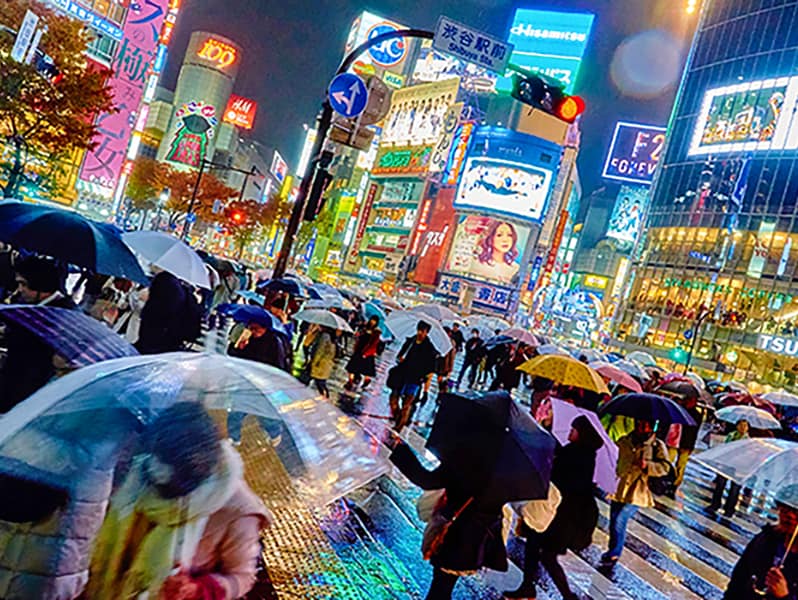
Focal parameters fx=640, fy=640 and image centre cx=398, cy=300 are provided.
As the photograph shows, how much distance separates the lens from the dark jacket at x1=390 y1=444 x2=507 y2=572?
3891 mm

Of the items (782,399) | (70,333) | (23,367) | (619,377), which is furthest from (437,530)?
(782,399)

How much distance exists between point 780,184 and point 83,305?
55.8 metres

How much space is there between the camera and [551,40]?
261 feet

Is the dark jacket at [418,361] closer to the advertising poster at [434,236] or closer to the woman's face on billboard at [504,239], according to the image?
the woman's face on billboard at [504,239]

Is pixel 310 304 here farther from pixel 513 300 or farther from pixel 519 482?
pixel 513 300

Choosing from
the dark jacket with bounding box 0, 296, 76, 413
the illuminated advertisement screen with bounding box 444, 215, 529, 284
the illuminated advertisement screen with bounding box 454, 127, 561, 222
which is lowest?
the dark jacket with bounding box 0, 296, 76, 413

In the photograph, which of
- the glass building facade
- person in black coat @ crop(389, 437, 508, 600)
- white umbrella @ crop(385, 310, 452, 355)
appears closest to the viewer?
person in black coat @ crop(389, 437, 508, 600)

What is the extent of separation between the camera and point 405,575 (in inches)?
216

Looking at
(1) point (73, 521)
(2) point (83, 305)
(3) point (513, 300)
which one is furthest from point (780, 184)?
(1) point (73, 521)

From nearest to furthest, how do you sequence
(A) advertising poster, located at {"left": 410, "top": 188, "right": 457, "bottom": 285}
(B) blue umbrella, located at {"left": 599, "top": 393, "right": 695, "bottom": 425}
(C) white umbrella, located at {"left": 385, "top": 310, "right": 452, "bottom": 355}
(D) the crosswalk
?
(D) the crosswalk → (B) blue umbrella, located at {"left": 599, "top": 393, "right": 695, "bottom": 425} → (C) white umbrella, located at {"left": 385, "top": 310, "right": 452, "bottom": 355} → (A) advertising poster, located at {"left": 410, "top": 188, "right": 457, "bottom": 285}

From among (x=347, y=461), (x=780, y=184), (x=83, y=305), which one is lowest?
(x=83, y=305)

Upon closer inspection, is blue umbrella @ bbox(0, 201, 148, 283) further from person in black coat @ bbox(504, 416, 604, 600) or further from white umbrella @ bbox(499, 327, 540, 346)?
white umbrella @ bbox(499, 327, 540, 346)

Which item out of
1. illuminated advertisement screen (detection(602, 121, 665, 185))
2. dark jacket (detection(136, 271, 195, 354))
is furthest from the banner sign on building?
dark jacket (detection(136, 271, 195, 354))

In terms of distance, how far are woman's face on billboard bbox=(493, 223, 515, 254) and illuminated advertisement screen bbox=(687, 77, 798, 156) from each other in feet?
59.8
